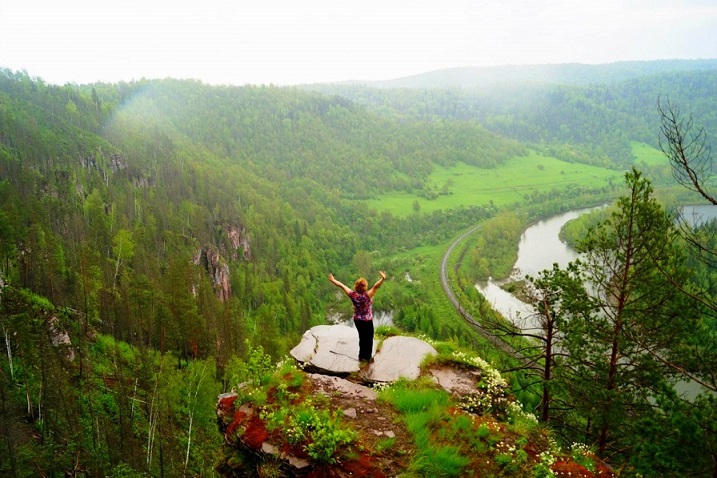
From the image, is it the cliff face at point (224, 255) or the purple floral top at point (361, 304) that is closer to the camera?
the purple floral top at point (361, 304)

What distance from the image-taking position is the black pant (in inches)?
501

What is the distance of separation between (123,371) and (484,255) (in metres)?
107

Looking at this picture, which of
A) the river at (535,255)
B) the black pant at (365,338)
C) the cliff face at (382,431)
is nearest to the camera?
the cliff face at (382,431)

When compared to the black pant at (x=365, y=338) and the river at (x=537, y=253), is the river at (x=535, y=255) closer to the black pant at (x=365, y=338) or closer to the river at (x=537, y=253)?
the river at (x=537, y=253)

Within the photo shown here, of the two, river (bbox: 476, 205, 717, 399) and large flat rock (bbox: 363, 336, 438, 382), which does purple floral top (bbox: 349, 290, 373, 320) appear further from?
river (bbox: 476, 205, 717, 399)

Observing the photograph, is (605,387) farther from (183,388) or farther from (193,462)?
(183,388)

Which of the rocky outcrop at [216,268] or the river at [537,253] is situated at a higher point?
the rocky outcrop at [216,268]

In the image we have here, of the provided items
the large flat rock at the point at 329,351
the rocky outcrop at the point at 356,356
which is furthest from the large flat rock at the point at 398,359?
the large flat rock at the point at 329,351

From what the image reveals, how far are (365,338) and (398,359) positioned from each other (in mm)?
1150

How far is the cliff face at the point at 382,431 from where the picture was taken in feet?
28.2

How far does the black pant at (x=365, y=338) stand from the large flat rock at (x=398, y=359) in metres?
0.36

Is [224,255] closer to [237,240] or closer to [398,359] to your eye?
[237,240]

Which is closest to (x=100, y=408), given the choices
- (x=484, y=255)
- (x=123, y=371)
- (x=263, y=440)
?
(x=123, y=371)

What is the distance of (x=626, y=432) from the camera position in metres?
13.8
